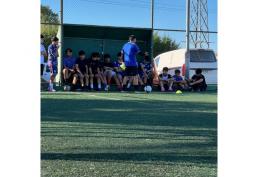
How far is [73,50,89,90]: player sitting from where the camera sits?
1379cm

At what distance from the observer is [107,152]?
3467mm

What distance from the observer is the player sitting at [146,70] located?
15242mm

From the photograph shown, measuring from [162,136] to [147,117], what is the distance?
5.83ft

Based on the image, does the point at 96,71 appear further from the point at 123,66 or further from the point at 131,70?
the point at 131,70

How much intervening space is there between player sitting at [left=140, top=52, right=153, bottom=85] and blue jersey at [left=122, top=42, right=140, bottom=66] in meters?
1.07

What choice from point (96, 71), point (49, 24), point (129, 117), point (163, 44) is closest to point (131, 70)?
point (96, 71)

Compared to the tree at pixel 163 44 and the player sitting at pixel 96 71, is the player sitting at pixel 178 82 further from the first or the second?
the player sitting at pixel 96 71

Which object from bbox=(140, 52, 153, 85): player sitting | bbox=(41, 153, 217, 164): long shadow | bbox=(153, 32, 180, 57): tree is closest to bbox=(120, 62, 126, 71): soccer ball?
bbox=(140, 52, 153, 85): player sitting

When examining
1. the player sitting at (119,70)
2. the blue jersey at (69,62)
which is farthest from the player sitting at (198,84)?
the blue jersey at (69,62)

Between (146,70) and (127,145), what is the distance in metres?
11.9

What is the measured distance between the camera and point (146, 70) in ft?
51.2
